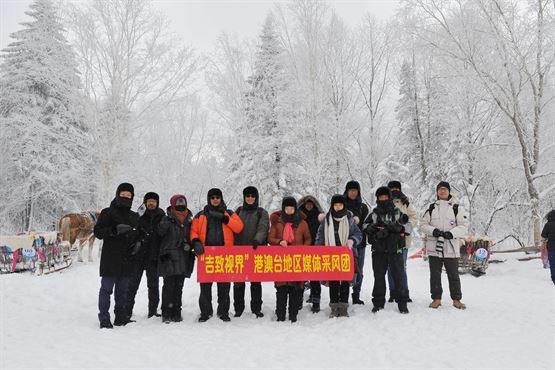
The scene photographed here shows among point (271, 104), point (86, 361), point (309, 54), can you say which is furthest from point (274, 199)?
point (86, 361)

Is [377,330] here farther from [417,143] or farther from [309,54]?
[417,143]

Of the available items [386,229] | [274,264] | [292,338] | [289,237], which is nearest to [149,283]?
[274,264]

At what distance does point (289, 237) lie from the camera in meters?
6.65

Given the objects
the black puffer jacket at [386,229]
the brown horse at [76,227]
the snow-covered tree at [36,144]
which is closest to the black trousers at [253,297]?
the black puffer jacket at [386,229]

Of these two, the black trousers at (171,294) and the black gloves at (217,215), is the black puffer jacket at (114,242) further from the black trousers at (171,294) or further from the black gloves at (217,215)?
the black gloves at (217,215)

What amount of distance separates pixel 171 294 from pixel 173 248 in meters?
0.73

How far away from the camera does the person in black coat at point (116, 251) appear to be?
6.01 metres

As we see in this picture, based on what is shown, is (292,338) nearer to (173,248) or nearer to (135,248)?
(173,248)

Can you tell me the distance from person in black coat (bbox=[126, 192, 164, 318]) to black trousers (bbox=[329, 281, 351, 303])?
114 inches

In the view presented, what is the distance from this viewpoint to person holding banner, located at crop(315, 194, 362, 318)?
6496mm

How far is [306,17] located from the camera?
61.5 ft

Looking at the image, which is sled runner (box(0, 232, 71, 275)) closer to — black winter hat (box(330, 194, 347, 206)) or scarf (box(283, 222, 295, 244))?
scarf (box(283, 222, 295, 244))

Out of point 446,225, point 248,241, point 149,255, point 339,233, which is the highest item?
point 446,225

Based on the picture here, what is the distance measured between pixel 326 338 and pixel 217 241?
227cm
